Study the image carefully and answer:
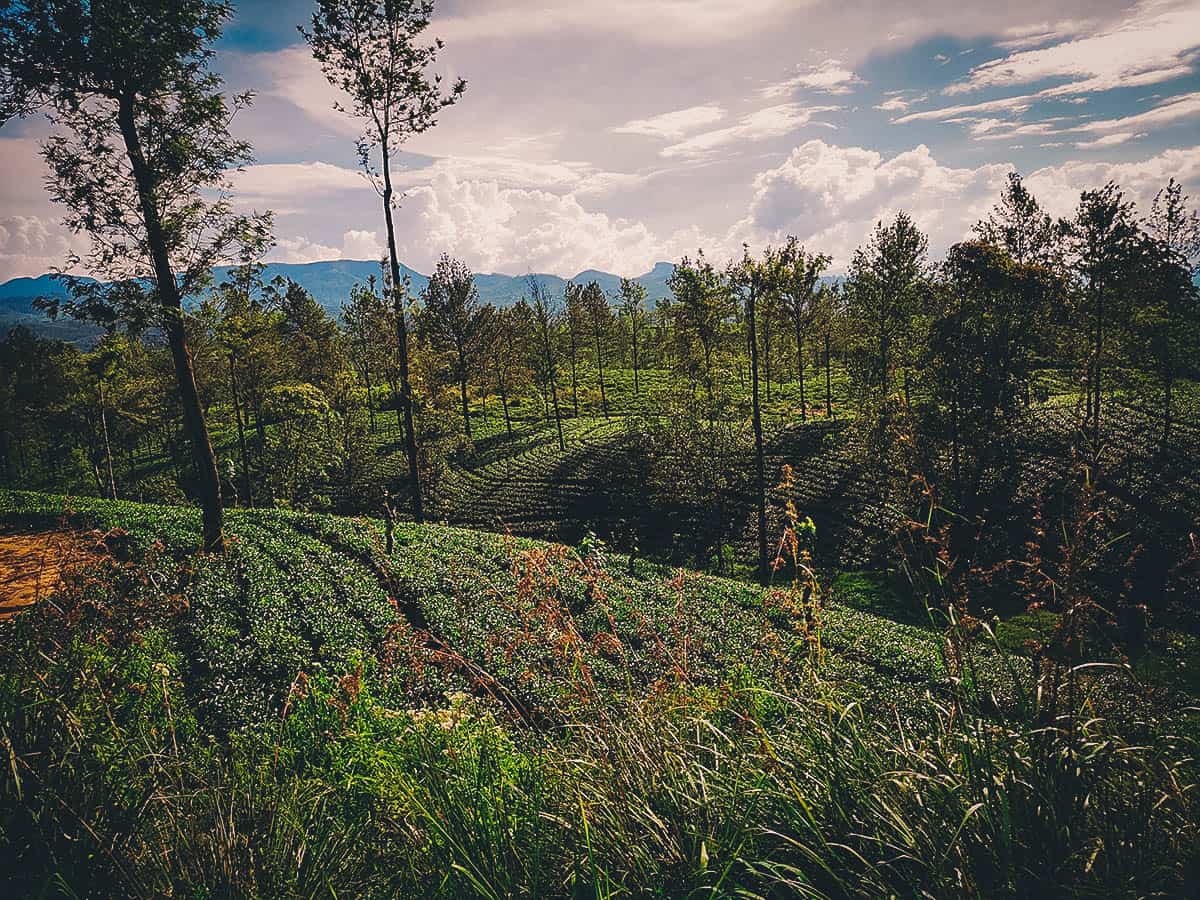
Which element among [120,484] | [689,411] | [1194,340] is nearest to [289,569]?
[689,411]

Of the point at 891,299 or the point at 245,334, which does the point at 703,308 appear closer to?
the point at 891,299

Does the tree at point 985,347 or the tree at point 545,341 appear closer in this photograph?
the tree at point 985,347

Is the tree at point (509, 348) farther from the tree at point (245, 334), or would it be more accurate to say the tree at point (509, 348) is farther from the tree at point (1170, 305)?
the tree at point (1170, 305)

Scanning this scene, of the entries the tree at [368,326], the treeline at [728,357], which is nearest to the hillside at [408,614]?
the treeline at [728,357]

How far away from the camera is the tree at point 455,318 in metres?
44.9

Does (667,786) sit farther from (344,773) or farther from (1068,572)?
(344,773)

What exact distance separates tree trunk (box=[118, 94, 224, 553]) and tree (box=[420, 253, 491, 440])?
3080cm

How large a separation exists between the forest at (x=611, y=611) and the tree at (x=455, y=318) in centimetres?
645

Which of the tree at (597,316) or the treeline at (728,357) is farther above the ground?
the tree at (597,316)

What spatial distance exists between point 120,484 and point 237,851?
59.6m

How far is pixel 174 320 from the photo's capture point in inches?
481

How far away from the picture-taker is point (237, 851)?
2.89 meters

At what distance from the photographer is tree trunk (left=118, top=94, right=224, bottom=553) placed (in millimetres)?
11594

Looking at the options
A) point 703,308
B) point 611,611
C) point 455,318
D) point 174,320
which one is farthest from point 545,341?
point 611,611
